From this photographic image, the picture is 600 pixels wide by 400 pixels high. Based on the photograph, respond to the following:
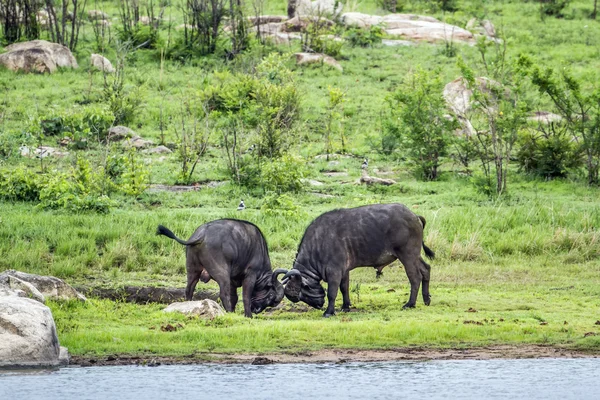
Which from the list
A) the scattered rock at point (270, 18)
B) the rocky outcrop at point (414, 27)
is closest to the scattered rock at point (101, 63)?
the scattered rock at point (270, 18)

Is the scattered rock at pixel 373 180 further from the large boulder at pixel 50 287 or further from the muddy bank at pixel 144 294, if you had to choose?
the large boulder at pixel 50 287

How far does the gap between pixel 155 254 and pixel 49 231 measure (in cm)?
187

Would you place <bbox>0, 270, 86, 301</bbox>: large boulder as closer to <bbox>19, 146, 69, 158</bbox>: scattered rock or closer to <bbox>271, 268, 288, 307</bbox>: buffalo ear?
<bbox>271, 268, 288, 307</bbox>: buffalo ear

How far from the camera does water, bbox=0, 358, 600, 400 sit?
9609mm

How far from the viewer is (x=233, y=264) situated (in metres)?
12.7

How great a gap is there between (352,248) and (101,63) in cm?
1863

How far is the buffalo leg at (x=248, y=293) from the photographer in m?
12.7

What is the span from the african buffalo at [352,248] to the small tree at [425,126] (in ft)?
30.7

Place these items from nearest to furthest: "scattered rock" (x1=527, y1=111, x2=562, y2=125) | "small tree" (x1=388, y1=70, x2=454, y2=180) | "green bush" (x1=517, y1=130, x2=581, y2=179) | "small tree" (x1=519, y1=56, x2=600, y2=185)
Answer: "small tree" (x1=519, y1=56, x2=600, y2=185) → "green bush" (x1=517, y1=130, x2=581, y2=179) → "small tree" (x1=388, y1=70, x2=454, y2=180) → "scattered rock" (x1=527, y1=111, x2=562, y2=125)

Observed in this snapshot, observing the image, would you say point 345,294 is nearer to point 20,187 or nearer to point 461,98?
point 20,187

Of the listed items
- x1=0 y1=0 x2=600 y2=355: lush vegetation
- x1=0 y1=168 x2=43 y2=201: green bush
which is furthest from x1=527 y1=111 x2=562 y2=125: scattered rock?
x1=0 y1=168 x2=43 y2=201: green bush

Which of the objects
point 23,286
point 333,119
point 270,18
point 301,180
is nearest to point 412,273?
point 23,286

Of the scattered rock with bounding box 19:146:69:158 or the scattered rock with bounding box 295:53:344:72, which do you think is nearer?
the scattered rock with bounding box 19:146:69:158

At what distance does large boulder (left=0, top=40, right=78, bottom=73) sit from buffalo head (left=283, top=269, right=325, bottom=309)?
18.6 meters
